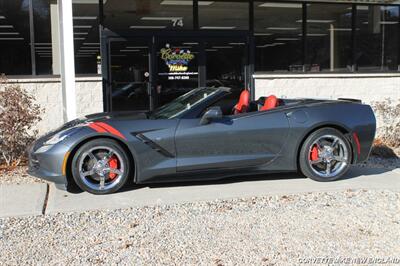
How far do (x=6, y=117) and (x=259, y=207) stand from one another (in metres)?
4.05

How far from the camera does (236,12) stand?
1124 cm

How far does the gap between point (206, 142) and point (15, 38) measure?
18.4 feet

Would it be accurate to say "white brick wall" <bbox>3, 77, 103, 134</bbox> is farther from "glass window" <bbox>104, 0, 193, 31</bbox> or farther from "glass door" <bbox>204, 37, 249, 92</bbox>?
"glass door" <bbox>204, 37, 249, 92</bbox>

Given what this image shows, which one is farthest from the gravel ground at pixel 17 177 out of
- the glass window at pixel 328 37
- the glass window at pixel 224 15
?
the glass window at pixel 328 37

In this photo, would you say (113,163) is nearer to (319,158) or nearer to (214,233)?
(214,233)

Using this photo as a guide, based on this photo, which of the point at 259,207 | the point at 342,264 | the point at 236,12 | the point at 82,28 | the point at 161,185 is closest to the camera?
the point at 342,264

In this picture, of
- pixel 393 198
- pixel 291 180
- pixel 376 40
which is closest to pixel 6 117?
pixel 291 180

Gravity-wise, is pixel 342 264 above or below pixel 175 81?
below

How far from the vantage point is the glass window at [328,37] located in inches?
460

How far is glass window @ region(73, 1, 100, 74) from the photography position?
10.2 m

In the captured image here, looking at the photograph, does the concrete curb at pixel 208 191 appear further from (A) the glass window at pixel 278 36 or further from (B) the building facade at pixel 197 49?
(A) the glass window at pixel 278 36

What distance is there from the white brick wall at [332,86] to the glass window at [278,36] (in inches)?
12.2

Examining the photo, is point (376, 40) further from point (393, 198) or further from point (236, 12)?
point (393, 198)

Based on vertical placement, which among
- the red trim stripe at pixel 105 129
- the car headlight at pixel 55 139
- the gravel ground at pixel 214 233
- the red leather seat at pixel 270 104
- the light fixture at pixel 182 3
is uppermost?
the light fixture at pixel 182 3
